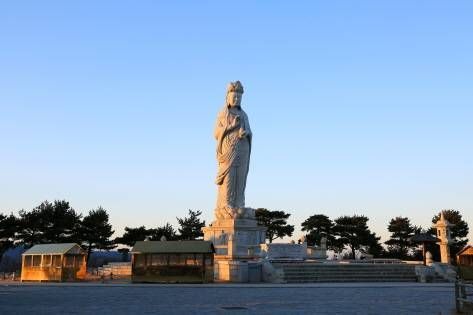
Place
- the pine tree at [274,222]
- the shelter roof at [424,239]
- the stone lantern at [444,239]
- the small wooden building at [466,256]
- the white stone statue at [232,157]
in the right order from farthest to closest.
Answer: the pine tree at [274,222] < the small wooden building at [466,256] < the white stone statue at [232,157] < the shelter roof at [424,239] < the stone lantern at [444,239]

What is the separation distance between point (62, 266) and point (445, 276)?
21862mm

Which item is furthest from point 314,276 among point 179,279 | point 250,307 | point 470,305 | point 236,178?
point 470,305

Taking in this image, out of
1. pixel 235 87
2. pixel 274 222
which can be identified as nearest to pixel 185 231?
pixel 274 222

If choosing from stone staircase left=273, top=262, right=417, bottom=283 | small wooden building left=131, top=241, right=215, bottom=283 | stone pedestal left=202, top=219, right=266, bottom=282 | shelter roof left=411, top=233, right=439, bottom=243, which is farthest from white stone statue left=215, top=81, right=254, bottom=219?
shelter roof left=411, top=233, right=439, bottom=243

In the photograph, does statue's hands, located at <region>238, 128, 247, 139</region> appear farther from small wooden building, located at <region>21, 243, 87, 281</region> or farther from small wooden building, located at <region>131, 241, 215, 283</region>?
small wooden building, located at <region>21, 243, 87, 281</region>

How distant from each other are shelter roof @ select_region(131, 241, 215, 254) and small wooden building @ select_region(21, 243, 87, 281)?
4620 millimetres

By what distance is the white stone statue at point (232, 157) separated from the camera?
3888 centimetres

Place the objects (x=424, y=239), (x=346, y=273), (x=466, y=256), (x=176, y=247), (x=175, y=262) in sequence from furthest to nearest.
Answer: (x=466, y=256)
(x=424, y=239)
(x=346, y=273)
(x=176, y=247)
(x=175, y=262)

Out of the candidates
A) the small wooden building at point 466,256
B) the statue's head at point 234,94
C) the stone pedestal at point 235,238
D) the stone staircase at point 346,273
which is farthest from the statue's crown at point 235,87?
the small wooden building at point 466,256

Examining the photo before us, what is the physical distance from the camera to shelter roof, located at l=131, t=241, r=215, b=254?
27484 mm

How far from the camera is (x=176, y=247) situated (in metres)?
27.9

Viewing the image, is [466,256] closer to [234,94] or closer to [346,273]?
[346,273]

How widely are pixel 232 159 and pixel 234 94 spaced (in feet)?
16.7

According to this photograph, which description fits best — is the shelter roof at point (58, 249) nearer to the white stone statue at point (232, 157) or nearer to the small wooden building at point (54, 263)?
the small wooden building at point (54, 263)
